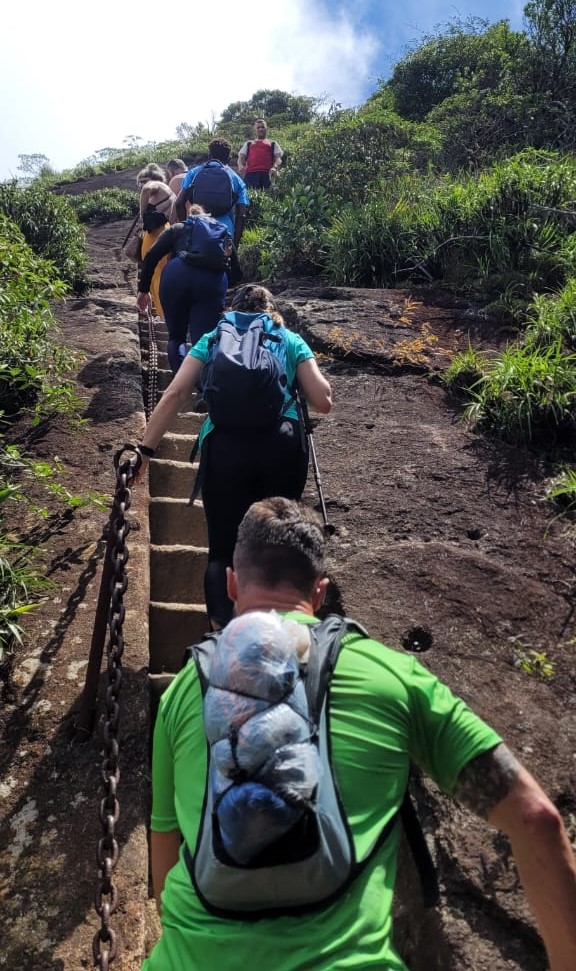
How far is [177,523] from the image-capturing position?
15.5 ft

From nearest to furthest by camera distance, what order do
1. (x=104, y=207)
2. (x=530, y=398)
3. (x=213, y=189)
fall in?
(x=530, y=398) < (x=213, y=189) < (x=104, y=207)

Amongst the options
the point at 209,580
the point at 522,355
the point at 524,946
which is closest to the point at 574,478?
the point at 522,355

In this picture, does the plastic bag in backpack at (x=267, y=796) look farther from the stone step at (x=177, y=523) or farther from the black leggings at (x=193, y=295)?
the black leggings at (x=193, y=295)

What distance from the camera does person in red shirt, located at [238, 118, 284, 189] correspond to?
485 inches

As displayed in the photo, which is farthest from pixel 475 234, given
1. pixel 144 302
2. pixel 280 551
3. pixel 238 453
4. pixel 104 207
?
pixel 104 207

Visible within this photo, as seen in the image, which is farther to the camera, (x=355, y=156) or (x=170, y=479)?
(x=355, y=156)

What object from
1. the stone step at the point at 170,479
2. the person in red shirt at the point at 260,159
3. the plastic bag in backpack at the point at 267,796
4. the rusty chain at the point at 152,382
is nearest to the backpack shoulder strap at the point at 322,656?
the plastic bag in backpack at the point at 267,796

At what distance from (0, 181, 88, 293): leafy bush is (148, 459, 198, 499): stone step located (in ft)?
14.0

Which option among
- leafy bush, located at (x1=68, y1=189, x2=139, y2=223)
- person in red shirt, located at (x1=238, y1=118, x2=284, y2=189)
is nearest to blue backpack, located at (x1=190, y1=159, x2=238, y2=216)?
person in red shirt, located at (x1=238, y1=118, x2=284, y2=189)

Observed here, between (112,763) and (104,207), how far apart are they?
15.0m

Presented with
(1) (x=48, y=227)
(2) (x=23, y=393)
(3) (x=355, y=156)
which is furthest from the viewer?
(3) (x=355, y=156)

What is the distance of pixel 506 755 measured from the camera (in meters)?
1.44

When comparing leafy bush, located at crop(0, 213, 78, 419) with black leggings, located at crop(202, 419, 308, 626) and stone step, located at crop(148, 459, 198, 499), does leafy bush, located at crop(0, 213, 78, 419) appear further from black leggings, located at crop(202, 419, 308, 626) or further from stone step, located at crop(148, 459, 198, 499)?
black leggings, located at crop(202, 419, 308, 626)

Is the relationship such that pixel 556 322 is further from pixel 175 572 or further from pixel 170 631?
pixel 170 631
